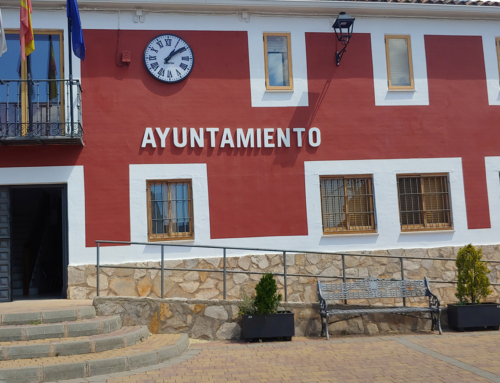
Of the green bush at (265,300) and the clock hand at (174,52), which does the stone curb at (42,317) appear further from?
the clock hand at (174,52)

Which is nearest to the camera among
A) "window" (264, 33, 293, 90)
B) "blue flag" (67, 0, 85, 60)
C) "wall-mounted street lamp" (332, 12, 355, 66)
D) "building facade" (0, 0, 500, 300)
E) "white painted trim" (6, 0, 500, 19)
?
"blue flag" (67, 0, 85, 60)

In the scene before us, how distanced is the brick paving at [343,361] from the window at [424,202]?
3.11m

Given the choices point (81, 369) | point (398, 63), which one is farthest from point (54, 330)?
point (398, 63)

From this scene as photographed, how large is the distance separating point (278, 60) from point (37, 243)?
8.05 meters

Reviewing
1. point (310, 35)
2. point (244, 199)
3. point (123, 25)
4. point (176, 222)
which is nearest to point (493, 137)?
point (310, 35)

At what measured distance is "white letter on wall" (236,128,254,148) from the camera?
11.7 metres

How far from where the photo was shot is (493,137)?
41.4 feet

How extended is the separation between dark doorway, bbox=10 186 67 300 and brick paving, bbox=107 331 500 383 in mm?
6339

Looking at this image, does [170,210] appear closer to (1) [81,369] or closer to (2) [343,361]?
(1) [81,369]

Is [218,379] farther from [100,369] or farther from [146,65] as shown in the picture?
[146,65]

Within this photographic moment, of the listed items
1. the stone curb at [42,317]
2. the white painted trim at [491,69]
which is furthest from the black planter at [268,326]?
the white painted trim at [491,69]

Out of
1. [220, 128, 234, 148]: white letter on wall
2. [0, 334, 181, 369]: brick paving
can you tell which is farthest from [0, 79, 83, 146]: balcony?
[0, 334, 181, 369]: brick paving

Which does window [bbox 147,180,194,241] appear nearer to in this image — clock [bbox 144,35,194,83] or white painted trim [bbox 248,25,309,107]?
clock [bbox 144,35,194,83]

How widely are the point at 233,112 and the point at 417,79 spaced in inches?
167
